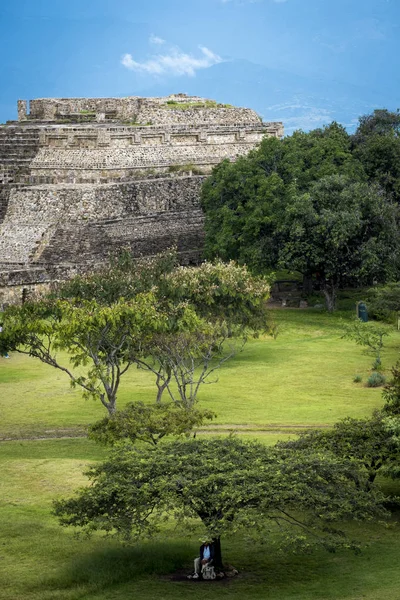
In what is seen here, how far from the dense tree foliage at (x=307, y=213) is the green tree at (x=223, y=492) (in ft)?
98.3

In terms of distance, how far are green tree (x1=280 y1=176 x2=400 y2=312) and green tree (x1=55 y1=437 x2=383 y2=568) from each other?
29584mm

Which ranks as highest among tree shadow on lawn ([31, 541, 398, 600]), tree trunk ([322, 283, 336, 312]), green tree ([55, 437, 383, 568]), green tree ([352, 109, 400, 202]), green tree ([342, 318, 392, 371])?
green tree ([352, 109, 400, 202])

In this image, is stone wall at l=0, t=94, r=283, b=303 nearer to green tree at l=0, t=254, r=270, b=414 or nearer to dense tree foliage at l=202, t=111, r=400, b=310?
dense tree foliage at l=202, t=111, r=400, b=310

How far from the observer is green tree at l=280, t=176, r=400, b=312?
57281 millimetres

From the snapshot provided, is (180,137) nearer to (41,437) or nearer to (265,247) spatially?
(265,247)

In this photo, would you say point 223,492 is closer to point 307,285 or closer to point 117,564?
point 117,564

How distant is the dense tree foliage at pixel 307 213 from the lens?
57.5 meters

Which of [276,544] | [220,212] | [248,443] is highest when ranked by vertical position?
[220,212]

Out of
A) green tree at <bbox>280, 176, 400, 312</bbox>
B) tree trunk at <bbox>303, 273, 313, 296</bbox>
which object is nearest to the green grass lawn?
green tree at <bbox>280, 176, 400, 312</bbox>

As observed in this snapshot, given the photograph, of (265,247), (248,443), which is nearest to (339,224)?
(265,247)

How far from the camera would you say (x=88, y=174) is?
65.2 m

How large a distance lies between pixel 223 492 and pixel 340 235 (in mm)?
32648

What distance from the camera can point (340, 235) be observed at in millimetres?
56906

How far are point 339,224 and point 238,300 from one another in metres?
14.7
